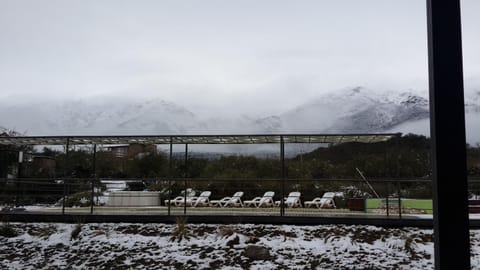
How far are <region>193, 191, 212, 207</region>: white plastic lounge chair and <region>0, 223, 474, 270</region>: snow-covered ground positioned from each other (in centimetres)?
382

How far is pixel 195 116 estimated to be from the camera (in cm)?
4922

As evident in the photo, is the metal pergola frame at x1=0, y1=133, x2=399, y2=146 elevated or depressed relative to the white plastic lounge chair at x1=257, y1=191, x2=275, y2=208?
elevated

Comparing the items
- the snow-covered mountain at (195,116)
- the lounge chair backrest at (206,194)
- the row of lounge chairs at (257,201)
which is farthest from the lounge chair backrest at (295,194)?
the snow-covered mountain at (195,116)

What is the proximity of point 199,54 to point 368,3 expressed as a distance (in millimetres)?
13072

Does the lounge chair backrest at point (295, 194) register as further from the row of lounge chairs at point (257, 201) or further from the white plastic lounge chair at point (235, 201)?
the white plastic lounge chair at point (235, 201)

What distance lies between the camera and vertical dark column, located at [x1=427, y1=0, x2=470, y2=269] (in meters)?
2.32

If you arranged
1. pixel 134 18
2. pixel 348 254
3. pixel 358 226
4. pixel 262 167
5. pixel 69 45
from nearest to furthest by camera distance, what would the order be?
pixel 348 254 < pixel 358 226 < pixel 134 18 < pixel 69 45 < pixel 262 167

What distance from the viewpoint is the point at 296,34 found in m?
17.8

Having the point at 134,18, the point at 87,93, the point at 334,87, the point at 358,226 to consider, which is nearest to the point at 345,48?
the point at 134,18

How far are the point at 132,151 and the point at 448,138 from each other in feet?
45.8

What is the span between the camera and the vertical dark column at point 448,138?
91.3 inches

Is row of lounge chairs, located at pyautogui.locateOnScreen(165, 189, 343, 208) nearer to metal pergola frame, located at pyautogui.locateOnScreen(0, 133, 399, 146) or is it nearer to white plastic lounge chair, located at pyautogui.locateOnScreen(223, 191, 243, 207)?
white plastic lounge chair, located at pyautogui.locateOnScreen(223, 191, 243, 207)

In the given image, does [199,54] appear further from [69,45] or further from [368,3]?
[368,3]

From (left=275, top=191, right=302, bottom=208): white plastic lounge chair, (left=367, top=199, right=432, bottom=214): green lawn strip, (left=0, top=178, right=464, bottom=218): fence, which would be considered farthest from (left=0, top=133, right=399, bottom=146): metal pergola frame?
(left=275, top=191, right=302, bottom=208): white plastic lounge chair
